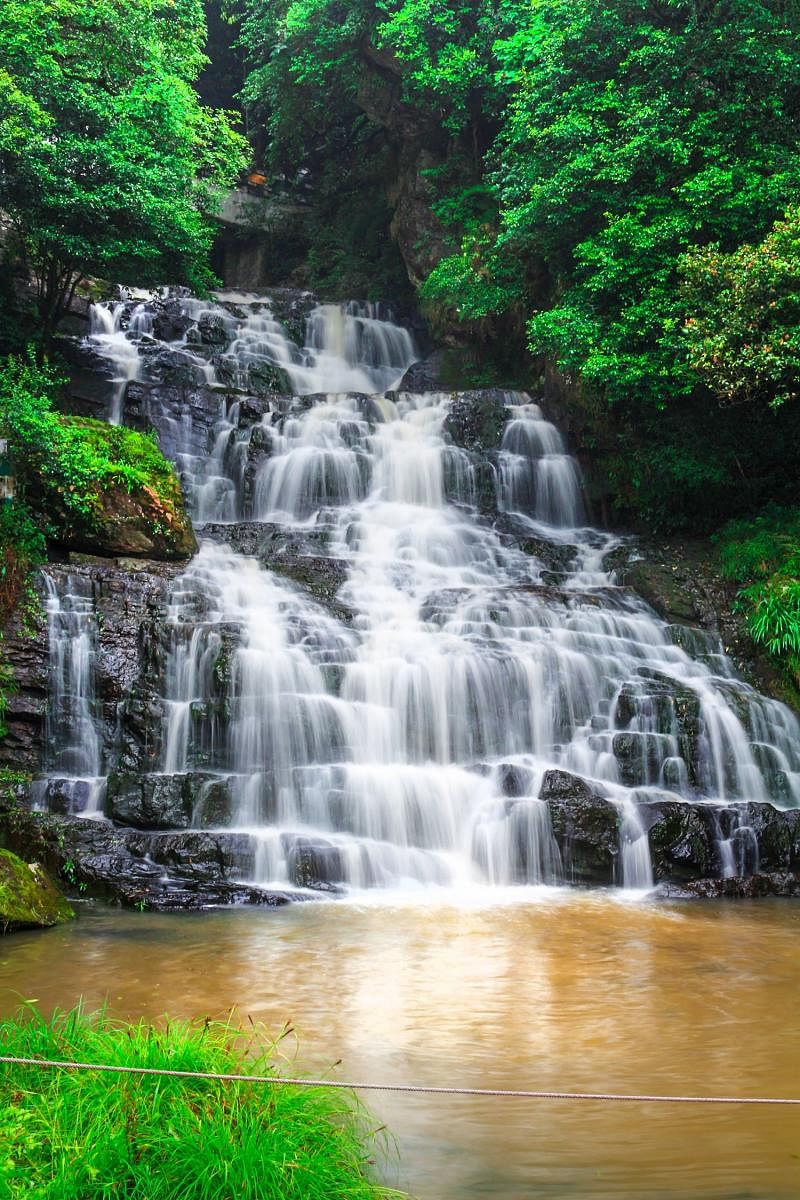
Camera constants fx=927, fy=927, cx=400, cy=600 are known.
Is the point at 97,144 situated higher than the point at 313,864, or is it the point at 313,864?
the point at 97,144

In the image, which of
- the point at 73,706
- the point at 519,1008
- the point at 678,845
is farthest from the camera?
the point at 73,706

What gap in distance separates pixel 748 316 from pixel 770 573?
12.8ft

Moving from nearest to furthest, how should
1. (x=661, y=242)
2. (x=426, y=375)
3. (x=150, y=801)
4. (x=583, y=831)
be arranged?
(x=150, y=801), (x=583, y=831), (x=661, y=242), (x=426, y=375)

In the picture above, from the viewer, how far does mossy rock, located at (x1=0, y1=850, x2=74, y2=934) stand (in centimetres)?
738

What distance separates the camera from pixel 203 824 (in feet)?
31.6

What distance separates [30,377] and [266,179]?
794 inches

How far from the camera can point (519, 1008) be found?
5.92m

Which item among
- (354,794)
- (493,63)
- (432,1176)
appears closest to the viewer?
(432,1176)

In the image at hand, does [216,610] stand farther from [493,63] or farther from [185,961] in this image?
[493,63]

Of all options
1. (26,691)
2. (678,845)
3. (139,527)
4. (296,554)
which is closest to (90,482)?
(139,527)

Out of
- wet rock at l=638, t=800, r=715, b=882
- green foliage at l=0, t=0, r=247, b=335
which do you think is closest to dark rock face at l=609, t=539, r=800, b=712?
wet rock at l=638, t=800, r=715, b=882

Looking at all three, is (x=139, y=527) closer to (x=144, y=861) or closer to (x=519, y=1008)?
(x=144, y=861)

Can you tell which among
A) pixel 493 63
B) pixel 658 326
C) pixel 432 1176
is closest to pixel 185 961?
pixel 432 1176

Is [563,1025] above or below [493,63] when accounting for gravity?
below
